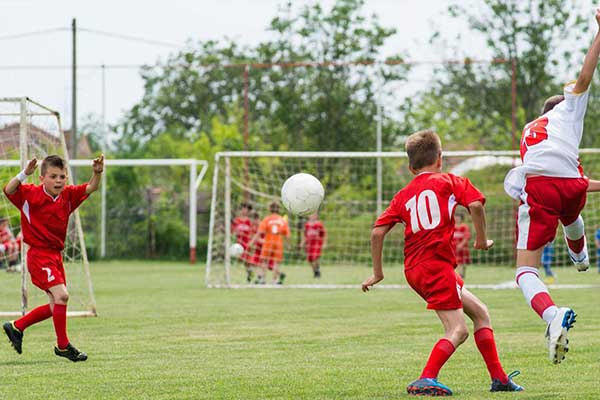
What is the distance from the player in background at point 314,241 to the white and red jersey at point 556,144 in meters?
15.8

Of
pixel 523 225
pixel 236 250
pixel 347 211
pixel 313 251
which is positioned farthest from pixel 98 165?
pixel 347 211

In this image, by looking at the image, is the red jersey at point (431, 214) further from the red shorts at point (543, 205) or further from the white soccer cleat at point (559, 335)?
the white soccer cleat at point (559, 335)

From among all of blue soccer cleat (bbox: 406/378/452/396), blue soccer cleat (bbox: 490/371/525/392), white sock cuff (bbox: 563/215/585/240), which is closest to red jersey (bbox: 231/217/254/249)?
white sock cuff (bbox: 563/215/585/240)

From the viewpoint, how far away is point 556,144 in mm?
6402

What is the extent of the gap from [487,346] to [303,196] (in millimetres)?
2514

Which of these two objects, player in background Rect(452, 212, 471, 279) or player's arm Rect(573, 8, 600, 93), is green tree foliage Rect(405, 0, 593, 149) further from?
player's arm Rect(573, 8, 600, 93)

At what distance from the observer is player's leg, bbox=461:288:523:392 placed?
6.24m

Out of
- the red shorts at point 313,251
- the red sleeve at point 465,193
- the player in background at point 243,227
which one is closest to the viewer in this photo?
the red sleeve at point 465,193

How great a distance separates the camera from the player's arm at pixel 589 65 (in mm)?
6047

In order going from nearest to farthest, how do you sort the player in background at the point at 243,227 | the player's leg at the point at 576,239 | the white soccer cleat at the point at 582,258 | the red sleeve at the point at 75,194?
the player's leg at the point at 576,239, the white soccer cleat at the point at 582,258, the red sleeve at the point at 75,194, the player in background at the point at 243,227

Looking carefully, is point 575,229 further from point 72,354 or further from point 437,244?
point 72,354

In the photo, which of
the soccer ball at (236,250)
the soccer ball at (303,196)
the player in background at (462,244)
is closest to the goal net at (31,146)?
the soccer ball at (303,196)

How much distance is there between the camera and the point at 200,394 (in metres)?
6.24

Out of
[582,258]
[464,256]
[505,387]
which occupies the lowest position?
[464,256]
